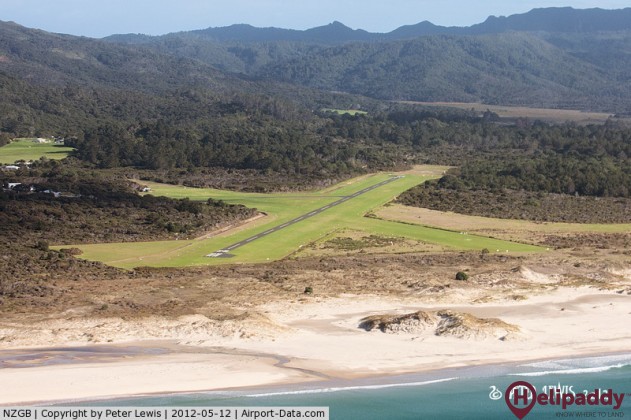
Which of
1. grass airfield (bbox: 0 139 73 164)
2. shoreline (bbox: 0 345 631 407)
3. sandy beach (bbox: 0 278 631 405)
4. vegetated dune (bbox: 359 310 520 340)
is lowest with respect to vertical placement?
grass airfield (bbox: 0 139 73 164)

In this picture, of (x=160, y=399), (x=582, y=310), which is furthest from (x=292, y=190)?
(x=160, y=399)

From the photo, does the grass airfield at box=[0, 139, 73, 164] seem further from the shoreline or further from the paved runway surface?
the shoreline

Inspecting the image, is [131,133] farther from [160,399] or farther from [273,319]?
[160,399]

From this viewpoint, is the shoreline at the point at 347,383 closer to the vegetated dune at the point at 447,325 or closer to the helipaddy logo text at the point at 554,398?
the helipaddy logo text at the point at 554,398

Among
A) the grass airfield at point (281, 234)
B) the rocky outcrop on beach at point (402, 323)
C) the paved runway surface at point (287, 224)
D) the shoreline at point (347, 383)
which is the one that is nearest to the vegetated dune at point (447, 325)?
the rocky outcrop on beach at point (402, 323)

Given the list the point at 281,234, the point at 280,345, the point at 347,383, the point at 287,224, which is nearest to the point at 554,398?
the point at 347,383

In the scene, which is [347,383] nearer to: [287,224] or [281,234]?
[281,234]

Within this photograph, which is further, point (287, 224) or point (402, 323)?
point (287, 224)

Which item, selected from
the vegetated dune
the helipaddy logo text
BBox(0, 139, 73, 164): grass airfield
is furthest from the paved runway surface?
BBox(0, 139, 73, 164): grass airfield
